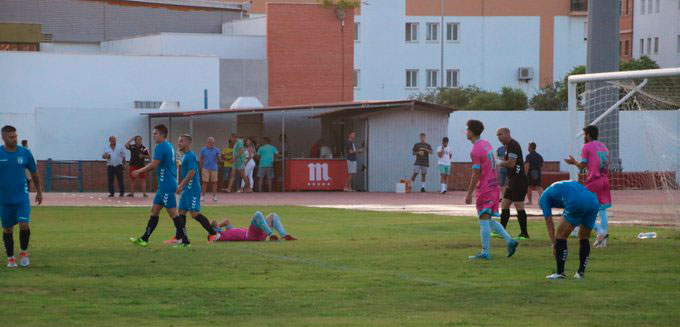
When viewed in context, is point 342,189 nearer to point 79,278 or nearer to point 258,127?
point 258,127

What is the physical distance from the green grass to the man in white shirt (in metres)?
19.5

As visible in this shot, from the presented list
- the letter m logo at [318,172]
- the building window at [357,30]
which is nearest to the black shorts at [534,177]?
the letter m logo at [318,172]

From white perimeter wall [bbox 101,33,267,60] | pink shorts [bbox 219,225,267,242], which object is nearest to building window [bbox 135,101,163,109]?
white perimeter wall [bbox 101,33,267,60]

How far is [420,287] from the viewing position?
1362cm

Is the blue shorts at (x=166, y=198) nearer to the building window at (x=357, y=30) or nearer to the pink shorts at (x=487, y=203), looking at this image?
the pink shorts at (x=487, y=203)

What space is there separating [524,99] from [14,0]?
3558 cm

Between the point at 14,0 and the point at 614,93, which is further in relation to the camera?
the point at 14,0

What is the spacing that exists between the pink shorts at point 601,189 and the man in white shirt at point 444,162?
2223cm

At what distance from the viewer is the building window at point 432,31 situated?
91.8 meters

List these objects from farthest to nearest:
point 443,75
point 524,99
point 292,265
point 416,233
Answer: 1. point 443,75
2. point 524,99
3. point 416,233
4. point 292,265

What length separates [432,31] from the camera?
3622 inches

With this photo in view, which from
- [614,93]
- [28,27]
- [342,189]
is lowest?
[342,189]

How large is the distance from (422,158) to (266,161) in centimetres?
547

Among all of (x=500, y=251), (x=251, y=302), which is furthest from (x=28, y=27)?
(x=251, y=302)
